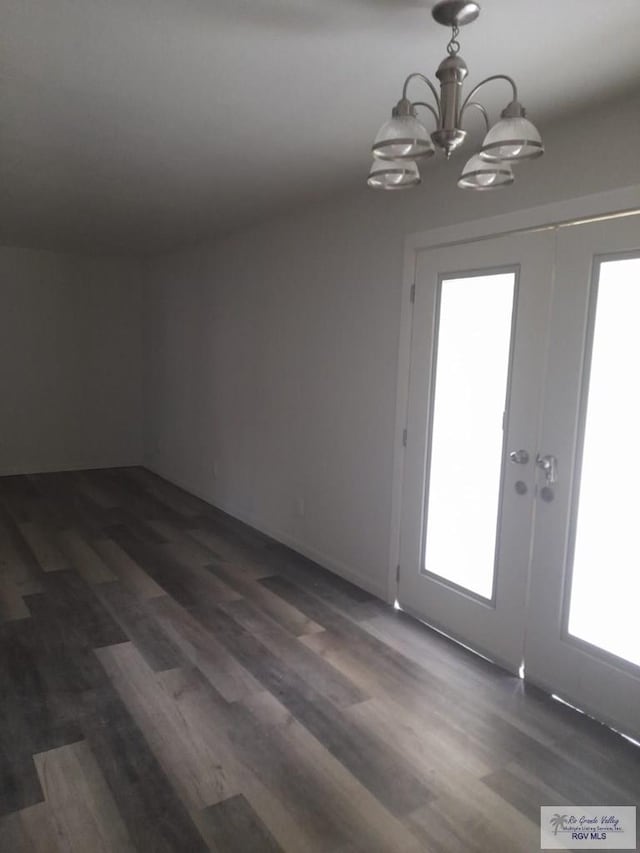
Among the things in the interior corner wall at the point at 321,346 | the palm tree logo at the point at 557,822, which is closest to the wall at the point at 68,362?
the interior corner wall at the point at 321,346

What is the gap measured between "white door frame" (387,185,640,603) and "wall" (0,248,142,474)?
15.3 feet

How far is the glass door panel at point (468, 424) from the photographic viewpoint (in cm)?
289

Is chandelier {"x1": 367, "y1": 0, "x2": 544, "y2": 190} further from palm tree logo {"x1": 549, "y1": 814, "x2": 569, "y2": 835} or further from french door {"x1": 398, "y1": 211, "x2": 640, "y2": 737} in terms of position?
palm tree logo {"x1": 549, "y1": 814, "x2": 569, "y2": 835}

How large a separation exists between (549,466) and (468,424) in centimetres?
53

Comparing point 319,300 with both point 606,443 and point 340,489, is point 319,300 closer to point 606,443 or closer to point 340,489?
point 340,489

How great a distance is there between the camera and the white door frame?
2.36 m

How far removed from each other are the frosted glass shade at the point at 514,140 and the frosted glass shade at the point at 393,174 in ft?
0.77

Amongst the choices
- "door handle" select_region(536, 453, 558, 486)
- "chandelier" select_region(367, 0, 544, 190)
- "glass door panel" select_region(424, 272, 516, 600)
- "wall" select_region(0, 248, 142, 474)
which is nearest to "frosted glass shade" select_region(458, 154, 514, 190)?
"chandelier" select_region(367, 0, 544, 190)

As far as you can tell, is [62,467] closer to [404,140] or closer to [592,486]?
[592,486]

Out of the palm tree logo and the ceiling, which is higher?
the ceiling

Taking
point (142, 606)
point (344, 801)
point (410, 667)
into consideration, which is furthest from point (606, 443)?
point (142, 606)

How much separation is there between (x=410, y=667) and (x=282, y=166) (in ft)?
9.02

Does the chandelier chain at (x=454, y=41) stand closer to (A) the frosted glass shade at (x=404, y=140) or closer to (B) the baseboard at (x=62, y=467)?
(A) the frosted glass shade at (x=404, y=140)

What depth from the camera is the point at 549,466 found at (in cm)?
266
